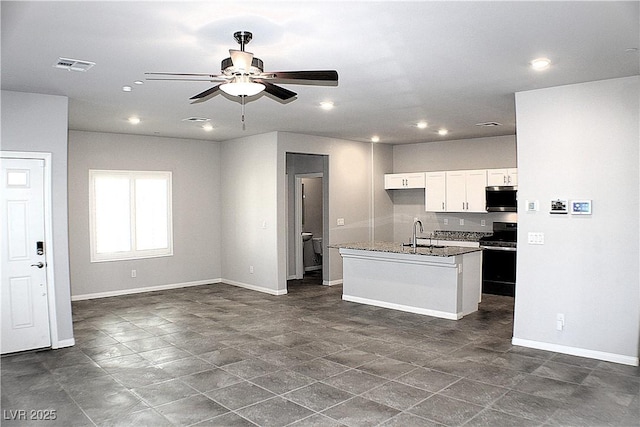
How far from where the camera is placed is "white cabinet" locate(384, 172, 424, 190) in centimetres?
918

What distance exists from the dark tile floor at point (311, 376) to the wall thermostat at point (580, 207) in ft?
4.65

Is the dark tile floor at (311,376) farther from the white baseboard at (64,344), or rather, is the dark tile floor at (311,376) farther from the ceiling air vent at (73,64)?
the ceiling air vent at (73,64)

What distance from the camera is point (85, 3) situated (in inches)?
110

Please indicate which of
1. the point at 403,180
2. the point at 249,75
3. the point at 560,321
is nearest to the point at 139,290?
the point at 403,180

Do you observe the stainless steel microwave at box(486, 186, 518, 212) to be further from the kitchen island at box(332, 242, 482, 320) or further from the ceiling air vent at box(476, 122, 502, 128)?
the kitchen island at box(332, 242, 482, 320)

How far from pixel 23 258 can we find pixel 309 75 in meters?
3.83

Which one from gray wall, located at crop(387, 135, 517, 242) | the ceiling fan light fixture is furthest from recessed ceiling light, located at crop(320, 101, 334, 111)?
gray wall, located at crop(387, 135, 517, 242)

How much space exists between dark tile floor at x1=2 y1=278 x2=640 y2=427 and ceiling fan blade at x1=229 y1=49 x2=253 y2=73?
2418mm

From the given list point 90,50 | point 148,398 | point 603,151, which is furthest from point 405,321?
point 90,50

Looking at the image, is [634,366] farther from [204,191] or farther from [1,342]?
[204,191]

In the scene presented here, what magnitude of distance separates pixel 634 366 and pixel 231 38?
14.8ft

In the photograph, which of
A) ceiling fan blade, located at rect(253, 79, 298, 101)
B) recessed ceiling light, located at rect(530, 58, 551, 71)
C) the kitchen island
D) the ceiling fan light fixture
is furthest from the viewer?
the kitchen island

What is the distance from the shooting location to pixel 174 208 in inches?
343

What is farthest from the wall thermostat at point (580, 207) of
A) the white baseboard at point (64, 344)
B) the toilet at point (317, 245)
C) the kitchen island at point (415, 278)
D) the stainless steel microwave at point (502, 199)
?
the toilet at point (317, 245)
